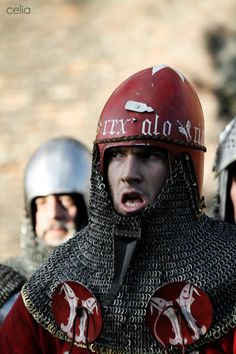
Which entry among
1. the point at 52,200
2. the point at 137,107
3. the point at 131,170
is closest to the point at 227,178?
the point at 52,200

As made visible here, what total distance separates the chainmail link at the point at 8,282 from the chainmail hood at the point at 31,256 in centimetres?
30

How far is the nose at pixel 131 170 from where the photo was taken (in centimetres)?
404

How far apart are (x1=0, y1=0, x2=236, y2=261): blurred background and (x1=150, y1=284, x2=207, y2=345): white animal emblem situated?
6.60 m

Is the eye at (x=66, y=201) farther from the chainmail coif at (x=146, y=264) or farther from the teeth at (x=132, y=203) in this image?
the teeth at (x=132, y=203)

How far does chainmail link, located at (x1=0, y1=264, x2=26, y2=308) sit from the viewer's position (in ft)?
17.9

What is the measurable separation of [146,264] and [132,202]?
0.26 m

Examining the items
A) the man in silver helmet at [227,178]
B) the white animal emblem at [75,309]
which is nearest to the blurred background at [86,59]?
the man in silver helmet at [227,178]

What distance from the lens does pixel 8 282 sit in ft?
18.2

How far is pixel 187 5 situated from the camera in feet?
37.2

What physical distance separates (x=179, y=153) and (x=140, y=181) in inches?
8.4

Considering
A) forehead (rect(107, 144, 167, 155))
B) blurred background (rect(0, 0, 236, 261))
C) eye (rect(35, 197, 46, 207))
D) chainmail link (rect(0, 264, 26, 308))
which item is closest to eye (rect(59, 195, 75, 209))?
eye (rect(35, 197, 46, 207))

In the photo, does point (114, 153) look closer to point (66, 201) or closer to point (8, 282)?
point (8, 282)

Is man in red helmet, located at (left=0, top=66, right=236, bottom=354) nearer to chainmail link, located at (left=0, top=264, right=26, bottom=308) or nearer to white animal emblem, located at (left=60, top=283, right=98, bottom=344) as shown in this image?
white animal emblem, located at (left=60, top=283, right=98, bottom=344)

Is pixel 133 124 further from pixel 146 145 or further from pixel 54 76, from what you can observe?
pixel 54 76
